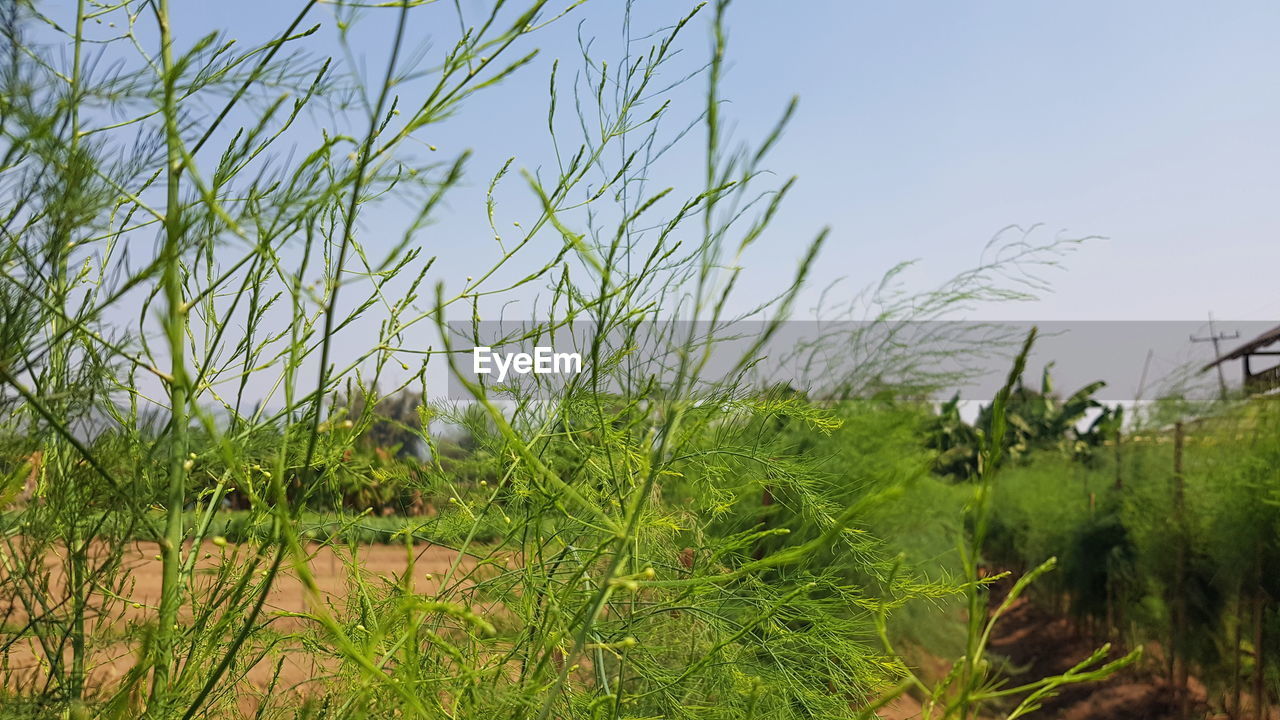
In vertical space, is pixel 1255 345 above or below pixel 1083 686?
above

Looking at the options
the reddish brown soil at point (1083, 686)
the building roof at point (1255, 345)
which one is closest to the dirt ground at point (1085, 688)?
the reddish brown soil at point (1083, 686)

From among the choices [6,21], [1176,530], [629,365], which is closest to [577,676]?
[629,365]

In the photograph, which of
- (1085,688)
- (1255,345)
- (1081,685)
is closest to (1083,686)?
(1085,688)

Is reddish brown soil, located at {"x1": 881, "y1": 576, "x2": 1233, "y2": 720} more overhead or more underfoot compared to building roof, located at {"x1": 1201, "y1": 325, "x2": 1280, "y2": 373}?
more underfoot

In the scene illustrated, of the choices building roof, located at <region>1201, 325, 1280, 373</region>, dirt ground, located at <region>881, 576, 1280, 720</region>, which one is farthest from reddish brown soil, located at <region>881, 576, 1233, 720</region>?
building roof, located at <region>1201, 325, 1280, 373</region>

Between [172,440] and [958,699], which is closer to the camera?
[958,699]

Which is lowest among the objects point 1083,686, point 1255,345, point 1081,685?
point 1083,686

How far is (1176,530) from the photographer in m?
6.24

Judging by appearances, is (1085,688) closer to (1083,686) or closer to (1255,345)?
(1083,686)

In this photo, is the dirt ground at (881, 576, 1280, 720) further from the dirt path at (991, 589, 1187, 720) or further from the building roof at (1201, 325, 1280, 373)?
the building roof at (1201, 325, 1280, 373)

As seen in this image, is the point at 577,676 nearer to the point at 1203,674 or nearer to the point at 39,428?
the point at 39,428

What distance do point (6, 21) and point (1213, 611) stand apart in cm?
706

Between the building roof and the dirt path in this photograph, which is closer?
the dirt path

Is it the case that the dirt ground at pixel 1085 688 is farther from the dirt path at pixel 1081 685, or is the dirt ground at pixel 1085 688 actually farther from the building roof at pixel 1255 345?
the building roof at pixel 1255 345
